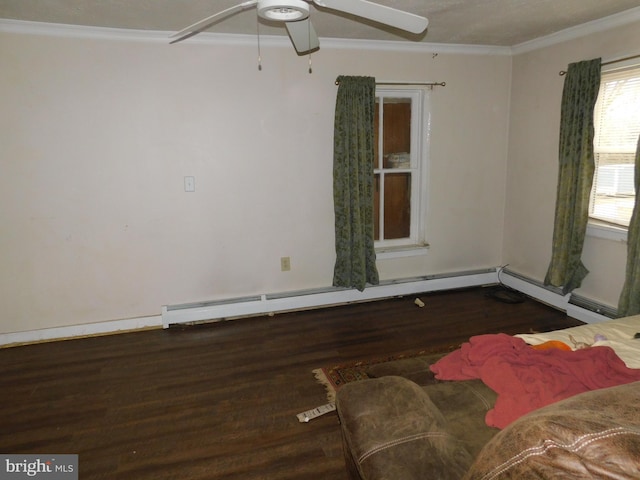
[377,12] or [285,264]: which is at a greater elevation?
[377,12]

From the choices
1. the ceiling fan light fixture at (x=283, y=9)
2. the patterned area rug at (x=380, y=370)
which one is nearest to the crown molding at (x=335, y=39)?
the ceiling fan light fixture at (x=283, y=9)

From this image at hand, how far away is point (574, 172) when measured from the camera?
3535 mm

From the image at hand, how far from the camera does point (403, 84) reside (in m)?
4.02

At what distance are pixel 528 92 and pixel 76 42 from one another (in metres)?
4.04

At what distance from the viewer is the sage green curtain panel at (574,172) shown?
339 centimetres

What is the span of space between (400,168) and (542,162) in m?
1.35

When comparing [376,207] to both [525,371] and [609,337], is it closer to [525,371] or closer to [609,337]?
[609,337]

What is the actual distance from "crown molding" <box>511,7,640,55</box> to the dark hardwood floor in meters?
2.41

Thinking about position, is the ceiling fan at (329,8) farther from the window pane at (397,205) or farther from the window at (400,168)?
the window pane at (397,205)

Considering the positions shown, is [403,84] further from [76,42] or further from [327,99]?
[76,42]

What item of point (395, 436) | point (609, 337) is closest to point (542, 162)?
point (609, 337)

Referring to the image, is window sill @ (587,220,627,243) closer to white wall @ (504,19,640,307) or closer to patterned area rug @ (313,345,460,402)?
white wall @ (504,19,640,307)

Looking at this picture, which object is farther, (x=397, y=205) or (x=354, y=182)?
(x=397, y=205)

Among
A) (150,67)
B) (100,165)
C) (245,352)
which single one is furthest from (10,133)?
(245,352)
